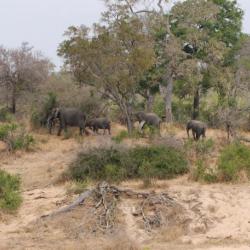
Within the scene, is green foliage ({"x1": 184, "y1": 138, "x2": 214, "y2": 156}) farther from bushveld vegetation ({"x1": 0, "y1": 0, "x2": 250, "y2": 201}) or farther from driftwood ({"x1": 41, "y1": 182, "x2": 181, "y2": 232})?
driftwood ({"x1": 41, "y1": 182, "x2": 181, "y2": 232})

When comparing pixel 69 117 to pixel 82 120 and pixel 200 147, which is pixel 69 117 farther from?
pixel 200 147

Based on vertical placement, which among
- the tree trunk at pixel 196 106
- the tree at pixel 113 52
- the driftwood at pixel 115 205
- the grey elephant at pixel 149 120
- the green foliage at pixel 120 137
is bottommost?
the driftwood at pixel 115 205

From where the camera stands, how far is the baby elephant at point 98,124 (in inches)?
876

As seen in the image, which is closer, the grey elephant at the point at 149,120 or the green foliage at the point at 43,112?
the grey elephant at the point at 149,120

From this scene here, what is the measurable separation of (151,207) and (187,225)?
102 centimetres

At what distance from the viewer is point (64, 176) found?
14.2m

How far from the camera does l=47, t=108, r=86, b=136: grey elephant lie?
22.6 meters

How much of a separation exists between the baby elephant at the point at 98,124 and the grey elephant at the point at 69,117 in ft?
0.93

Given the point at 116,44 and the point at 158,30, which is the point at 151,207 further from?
the point at 158,30

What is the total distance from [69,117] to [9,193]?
1072cm

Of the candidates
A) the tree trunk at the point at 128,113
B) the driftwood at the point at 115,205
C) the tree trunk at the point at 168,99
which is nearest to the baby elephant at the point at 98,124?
the tree trunk at the point at 128,113

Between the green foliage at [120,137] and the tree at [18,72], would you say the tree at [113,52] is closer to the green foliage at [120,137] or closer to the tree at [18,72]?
the green foliage at [120,137]

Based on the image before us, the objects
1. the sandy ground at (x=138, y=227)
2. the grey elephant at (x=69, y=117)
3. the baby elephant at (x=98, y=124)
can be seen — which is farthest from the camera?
the grey elephant at (x=69, y=117)

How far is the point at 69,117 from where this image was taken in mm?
22547
